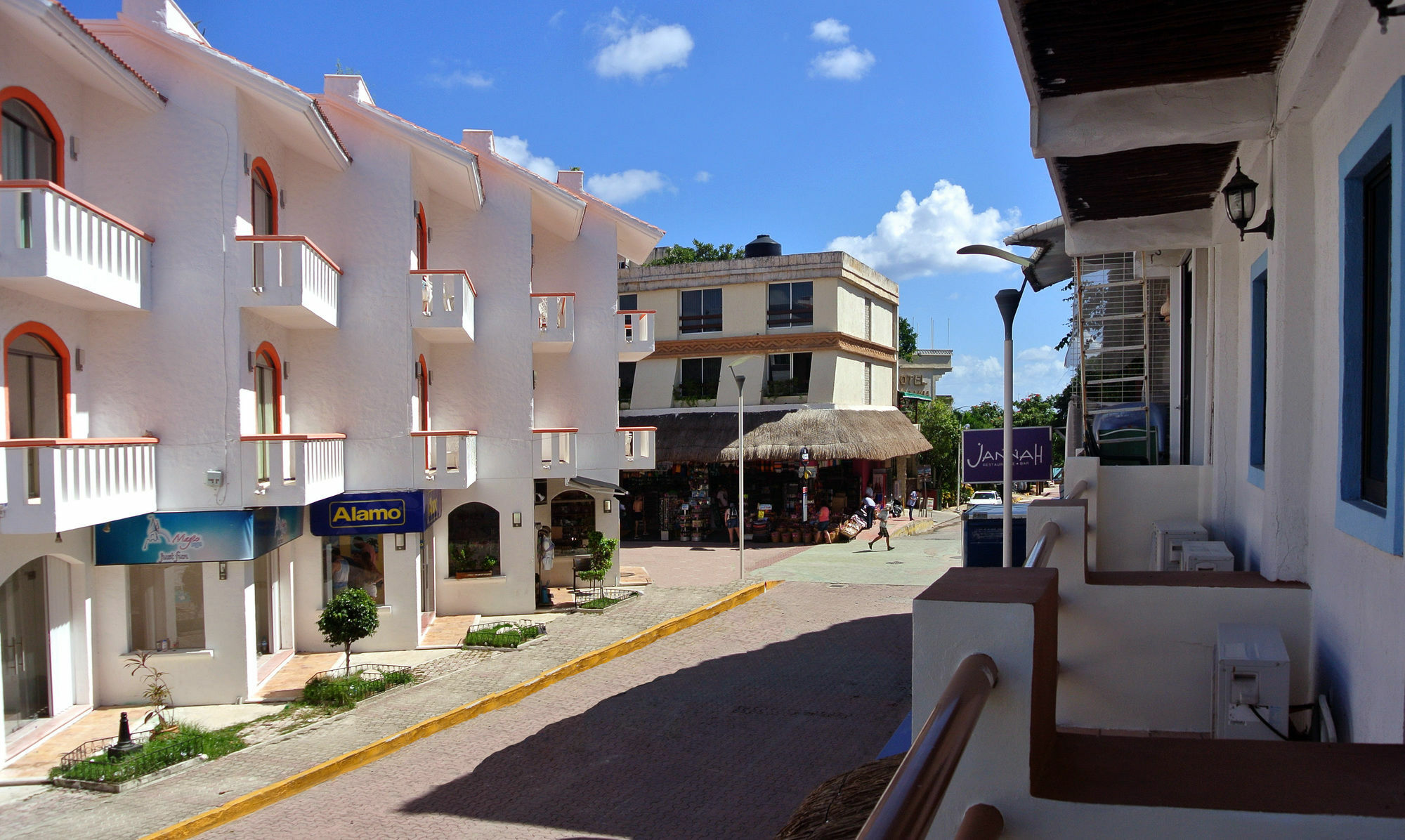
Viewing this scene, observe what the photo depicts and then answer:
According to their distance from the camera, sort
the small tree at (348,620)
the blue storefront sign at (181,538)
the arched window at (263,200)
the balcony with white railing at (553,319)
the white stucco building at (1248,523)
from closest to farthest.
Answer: the white stucco building at (1248,523) < the blue storefront sign at (181,538) < the small tree at (348,620) < the arched window at (263,200) < the balcony with white railing at (553,319)

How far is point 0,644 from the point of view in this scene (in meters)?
10.0

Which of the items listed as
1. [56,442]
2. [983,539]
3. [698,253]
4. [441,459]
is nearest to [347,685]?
[441,459]

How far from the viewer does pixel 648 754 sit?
10.4 metres

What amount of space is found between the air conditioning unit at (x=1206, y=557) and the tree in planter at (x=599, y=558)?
14.1 m

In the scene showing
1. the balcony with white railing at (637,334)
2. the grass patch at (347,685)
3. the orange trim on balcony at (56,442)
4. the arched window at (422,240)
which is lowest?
the grass patch at (347,685)

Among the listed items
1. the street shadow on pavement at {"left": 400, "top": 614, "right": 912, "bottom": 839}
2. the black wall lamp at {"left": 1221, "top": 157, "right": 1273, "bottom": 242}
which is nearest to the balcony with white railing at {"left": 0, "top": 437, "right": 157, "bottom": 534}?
the street shadow on pavement at {"left": 400, "top": 614, "right": 912, "bottom": 839}

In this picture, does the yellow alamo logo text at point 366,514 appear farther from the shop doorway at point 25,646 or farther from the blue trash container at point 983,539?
the blue trash container at point 983,539

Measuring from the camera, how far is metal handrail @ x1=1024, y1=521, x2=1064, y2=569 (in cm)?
358

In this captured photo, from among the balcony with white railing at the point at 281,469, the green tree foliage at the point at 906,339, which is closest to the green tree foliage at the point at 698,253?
the green tree foliage at the point at 906,339

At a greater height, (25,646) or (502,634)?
(25,646)

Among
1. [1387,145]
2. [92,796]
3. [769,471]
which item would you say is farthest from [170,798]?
[769,471]

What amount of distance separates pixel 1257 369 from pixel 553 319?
14.2 metres

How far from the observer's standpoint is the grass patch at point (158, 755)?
9.38 metres

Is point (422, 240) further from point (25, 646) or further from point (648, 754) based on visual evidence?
point (648, 754)
